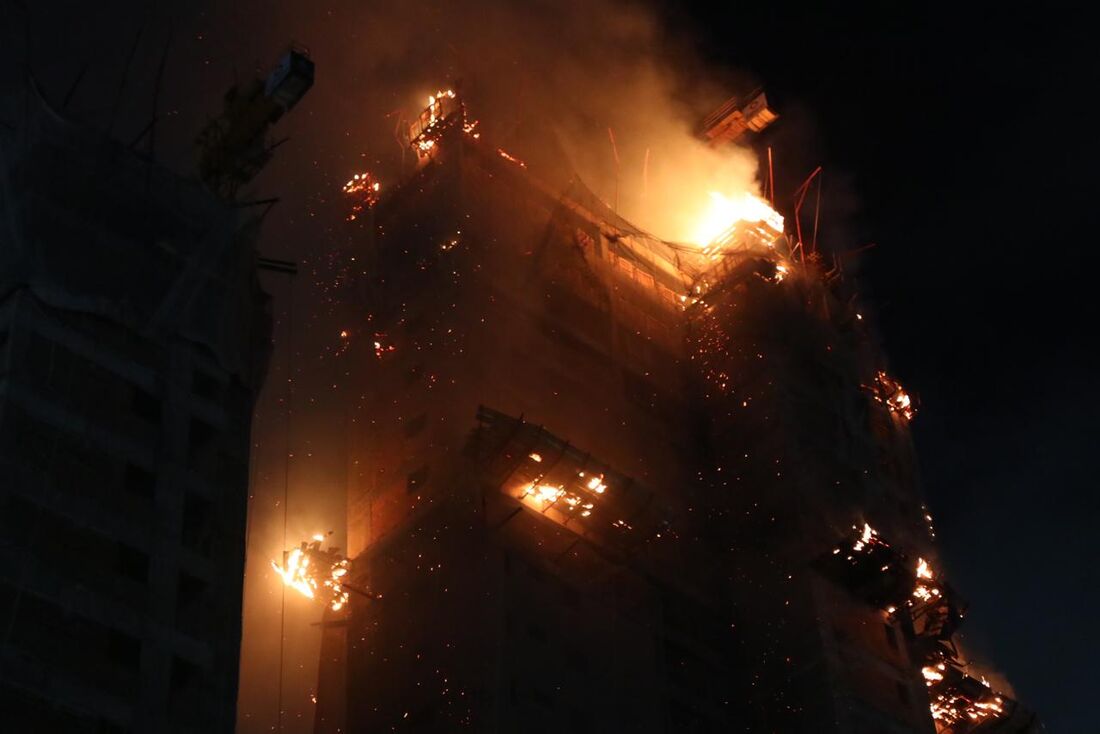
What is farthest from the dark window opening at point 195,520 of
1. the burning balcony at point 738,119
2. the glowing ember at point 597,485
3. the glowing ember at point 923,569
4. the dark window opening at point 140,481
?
the burning balcony at point 738,119

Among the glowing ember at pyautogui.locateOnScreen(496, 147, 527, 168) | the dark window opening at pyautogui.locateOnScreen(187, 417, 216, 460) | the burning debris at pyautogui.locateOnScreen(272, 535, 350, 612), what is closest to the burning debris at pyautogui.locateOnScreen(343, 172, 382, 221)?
the glowing ember at pyautogui.locateOnScreen(496, 147, 527, 168)

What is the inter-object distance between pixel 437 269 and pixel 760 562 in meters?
18.7

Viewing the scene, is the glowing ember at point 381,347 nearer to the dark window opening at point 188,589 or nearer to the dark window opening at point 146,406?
the dark window opening at point 146,406

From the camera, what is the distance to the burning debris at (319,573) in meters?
58.2

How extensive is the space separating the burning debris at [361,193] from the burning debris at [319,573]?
2100cm

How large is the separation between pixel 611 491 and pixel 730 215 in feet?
96.6

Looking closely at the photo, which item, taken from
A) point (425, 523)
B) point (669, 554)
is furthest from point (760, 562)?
point (425, 523)

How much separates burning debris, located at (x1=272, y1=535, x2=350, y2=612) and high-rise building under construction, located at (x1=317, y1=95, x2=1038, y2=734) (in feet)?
2.43

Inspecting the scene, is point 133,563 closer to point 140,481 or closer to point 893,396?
point 140,481

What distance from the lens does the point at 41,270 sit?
154 feet

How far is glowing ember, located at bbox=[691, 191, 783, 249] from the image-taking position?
271ft

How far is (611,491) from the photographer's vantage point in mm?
58750

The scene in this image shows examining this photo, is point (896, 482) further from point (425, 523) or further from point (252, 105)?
point (252, 105)

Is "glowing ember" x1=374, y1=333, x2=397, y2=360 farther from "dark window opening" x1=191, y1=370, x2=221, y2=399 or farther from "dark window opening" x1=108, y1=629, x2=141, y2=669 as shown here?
"dark window opening" x1=108, y1=629, x2=141, y2=669
